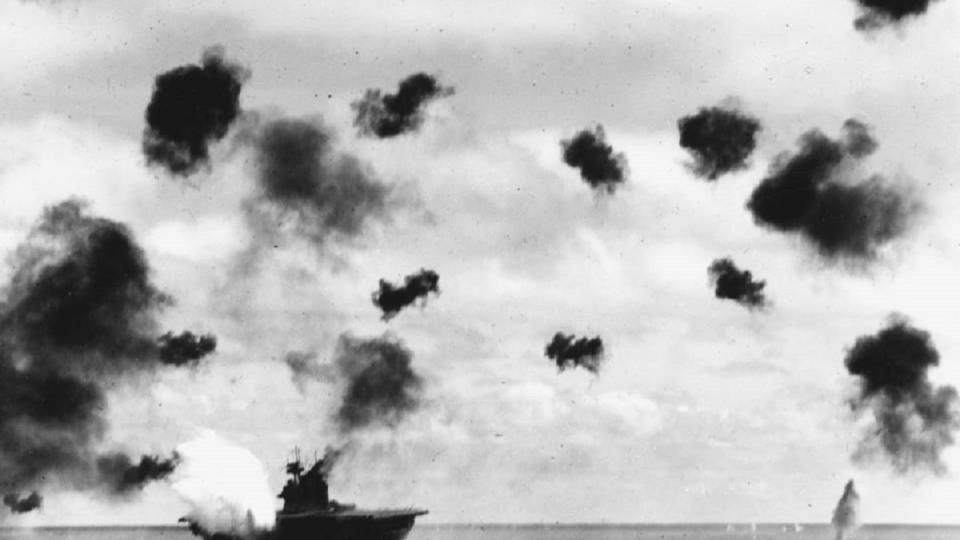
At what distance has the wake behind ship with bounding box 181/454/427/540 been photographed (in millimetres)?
111625

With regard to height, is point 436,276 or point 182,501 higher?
point 436,276

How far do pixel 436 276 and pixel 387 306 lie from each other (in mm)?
3358

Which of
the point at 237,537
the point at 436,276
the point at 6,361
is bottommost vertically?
the point at 237,537

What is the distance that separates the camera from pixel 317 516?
112750 millimetres

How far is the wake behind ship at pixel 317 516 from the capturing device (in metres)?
112

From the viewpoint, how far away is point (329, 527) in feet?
372

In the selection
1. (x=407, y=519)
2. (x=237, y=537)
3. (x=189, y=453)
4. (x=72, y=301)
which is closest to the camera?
(x=72, y=301)

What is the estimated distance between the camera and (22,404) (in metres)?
76.8

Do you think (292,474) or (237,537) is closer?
(237,537)

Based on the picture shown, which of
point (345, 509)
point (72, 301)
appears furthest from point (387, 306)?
point (345, 509)

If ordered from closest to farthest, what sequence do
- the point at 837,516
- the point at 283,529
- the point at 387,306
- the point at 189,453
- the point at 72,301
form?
the point at 72,301 < the point at 387,306 < the point at 189,453 < the point at 283,529 < the point at 837,516

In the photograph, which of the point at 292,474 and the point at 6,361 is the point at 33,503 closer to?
the point at 6,361

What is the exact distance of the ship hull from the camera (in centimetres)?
11106

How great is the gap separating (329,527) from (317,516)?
59.5 inches
